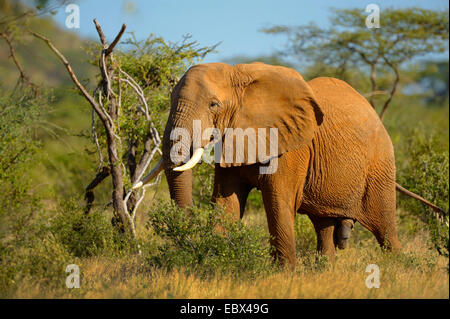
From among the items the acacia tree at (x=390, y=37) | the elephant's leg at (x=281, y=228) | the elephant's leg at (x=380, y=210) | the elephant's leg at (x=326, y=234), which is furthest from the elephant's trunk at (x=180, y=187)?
the acacia tree at (x=390, y=37)

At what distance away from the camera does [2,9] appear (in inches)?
429

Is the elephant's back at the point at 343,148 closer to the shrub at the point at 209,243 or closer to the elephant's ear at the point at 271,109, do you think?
the elephant's ear at the point at 271,109

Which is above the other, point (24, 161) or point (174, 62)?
point (174, 62)

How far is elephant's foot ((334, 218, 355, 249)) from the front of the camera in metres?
7.13

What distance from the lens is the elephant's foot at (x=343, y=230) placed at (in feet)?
23.4

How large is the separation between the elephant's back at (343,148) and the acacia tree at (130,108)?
2.19 metres

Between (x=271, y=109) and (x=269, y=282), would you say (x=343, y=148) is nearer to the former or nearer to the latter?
(x=271, y=109)

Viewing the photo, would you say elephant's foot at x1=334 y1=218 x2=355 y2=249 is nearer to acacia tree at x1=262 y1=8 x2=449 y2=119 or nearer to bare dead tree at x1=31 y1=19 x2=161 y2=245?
bare dead tree at x1=31 y1=19 x2=161 y2=245

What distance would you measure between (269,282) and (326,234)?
201cm

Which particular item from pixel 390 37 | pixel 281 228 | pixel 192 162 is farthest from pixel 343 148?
pixel 390 37

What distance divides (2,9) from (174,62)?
4.48 metres

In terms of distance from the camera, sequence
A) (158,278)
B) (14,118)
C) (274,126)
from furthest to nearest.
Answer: (14,118) → (274,126) → (158,278)

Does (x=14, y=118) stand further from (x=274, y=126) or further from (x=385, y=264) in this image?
(x=385, y=264)

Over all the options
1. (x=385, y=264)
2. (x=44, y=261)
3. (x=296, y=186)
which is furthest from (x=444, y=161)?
(x=44, y=261)
